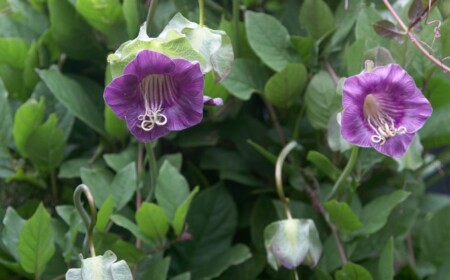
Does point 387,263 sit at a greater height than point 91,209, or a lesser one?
lesser

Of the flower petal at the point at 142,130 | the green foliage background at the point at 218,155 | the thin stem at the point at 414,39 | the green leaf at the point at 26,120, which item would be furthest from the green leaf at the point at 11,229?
the thin stem at the point at 414,39

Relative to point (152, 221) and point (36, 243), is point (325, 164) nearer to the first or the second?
point (152, 221)

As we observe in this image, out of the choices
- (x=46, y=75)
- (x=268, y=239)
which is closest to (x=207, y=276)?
(x=268, y=239)

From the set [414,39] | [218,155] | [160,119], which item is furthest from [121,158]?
[414,39]

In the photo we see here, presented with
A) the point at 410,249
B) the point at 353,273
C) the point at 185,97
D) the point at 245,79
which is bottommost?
the point at 410,249

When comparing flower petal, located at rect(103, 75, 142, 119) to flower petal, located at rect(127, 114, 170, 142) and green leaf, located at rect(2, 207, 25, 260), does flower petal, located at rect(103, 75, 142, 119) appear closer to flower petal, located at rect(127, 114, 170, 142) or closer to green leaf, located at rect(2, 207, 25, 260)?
flower petal, located at rect(127, 114, 170, 142)

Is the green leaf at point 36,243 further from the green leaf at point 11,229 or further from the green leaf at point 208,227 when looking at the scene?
the green leaf at point 208,227
